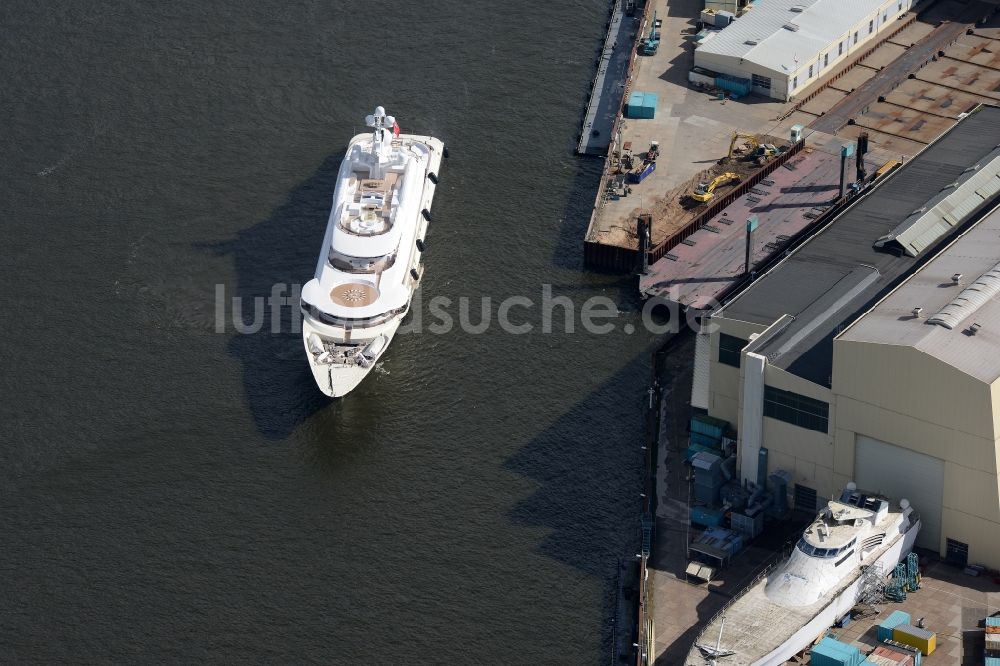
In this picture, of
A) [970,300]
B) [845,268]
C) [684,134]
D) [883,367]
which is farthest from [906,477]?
[684,134]

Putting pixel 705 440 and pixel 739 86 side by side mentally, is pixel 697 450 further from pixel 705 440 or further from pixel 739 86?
pixel 739 86

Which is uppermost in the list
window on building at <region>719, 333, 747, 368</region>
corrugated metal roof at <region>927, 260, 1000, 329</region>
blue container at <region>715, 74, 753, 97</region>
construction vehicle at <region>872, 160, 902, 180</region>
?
corrugated metal roof at <region>927, 260, 1000, 329</region>

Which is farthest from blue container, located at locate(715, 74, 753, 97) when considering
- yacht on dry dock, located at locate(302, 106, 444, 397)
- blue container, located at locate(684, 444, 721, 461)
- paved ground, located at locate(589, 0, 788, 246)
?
blue container, located at locate(684, 444, 721, 461)

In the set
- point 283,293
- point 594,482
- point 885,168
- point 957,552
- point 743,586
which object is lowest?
point 743,586

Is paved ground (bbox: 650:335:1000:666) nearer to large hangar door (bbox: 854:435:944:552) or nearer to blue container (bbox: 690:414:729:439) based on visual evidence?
large hangar door (bbox: 854:435:944:552)

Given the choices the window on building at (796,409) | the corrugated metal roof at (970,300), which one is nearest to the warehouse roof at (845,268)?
the window on building at (796,409)

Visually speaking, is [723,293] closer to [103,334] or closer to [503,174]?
[503,174]
